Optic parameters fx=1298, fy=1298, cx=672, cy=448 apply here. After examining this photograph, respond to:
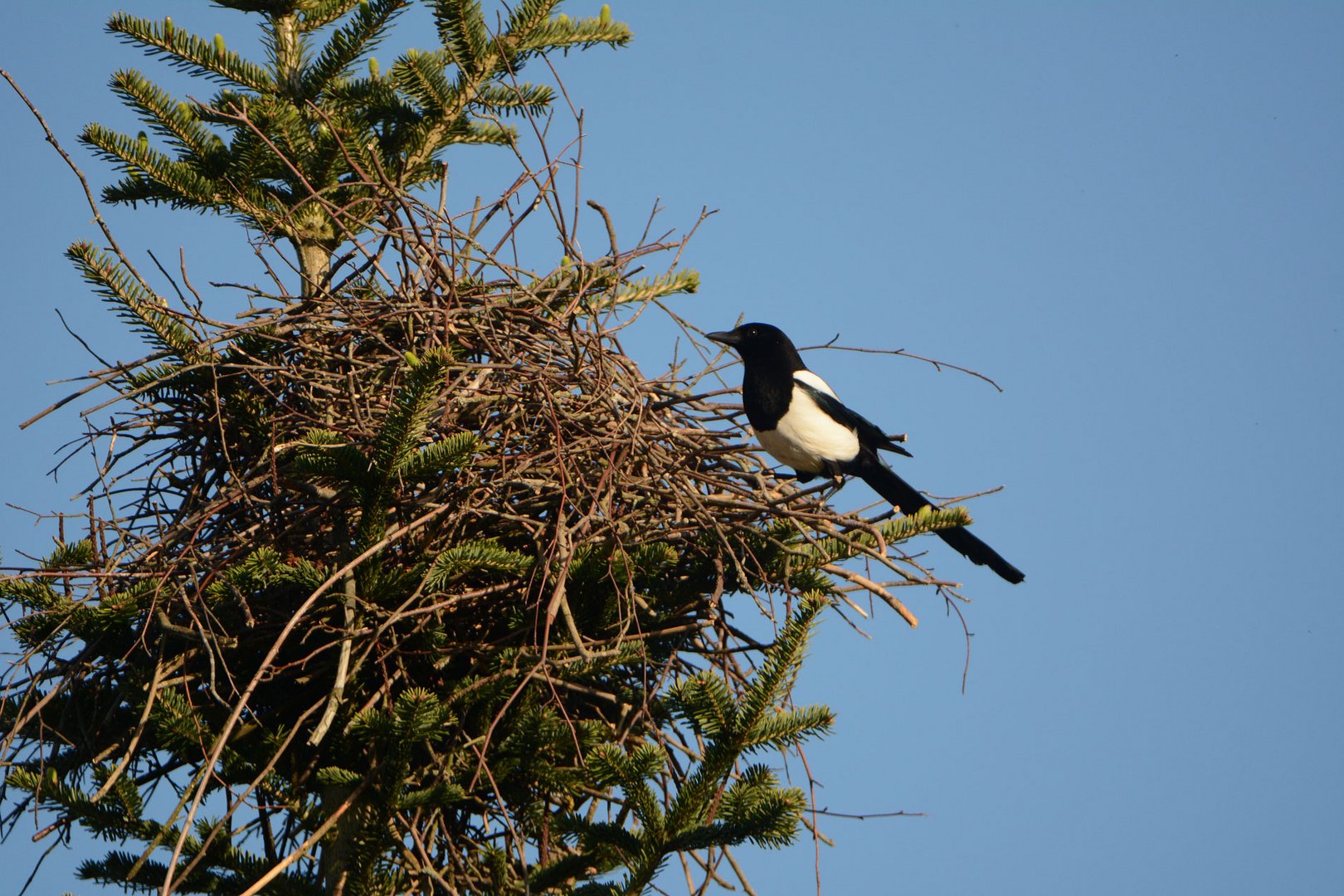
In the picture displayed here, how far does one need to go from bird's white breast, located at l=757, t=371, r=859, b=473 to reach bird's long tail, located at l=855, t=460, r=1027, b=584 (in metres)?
0.12

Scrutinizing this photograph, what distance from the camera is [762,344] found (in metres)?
5.14

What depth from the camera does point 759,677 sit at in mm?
2875

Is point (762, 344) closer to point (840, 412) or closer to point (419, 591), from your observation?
point (840, 412)

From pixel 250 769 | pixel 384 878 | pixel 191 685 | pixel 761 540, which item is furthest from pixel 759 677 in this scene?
pixel 191 685

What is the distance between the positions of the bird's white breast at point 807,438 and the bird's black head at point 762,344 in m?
0.20

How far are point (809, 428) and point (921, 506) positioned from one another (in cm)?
53

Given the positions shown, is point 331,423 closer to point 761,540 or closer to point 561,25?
point 761,540

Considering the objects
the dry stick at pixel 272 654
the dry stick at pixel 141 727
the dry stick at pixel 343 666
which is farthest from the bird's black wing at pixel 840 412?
the dry stick at pixel 141 727

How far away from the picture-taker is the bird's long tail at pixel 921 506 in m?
4.39

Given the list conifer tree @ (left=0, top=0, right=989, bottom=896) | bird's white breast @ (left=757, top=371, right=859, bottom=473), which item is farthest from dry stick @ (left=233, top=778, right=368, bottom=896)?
bird's white breast @ (left=757, top=371, right=859, bottom=473)

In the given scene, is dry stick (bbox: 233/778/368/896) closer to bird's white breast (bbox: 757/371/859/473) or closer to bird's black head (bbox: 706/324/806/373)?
bird's white breast (bbox: 757/371/859/473)

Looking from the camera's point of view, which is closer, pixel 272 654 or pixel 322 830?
pixel 272 654

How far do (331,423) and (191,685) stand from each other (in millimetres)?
870

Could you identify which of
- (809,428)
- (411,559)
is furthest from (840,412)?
(411,559)
